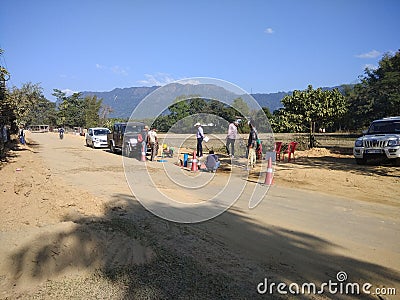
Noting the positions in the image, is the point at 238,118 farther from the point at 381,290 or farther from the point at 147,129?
the point at 381,290

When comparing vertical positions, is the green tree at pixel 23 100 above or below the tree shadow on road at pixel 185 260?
above

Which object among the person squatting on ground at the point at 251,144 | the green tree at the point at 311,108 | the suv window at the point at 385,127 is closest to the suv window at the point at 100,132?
the green tree at the point at 311,108

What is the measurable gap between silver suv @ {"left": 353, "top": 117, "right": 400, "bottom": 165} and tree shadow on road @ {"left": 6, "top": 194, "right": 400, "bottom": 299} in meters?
9.32

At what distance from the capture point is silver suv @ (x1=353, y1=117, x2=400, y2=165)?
1234 cm

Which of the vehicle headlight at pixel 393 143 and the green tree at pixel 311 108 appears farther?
the green tree at pixel 311 108

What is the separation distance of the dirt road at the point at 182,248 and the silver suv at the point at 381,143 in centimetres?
602

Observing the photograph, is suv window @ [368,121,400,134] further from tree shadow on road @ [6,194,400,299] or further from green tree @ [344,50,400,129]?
green tree @ [344,50,400,129]

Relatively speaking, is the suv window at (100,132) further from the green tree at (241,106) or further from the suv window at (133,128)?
the green tree at (241,106)

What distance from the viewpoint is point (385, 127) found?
1399 cm

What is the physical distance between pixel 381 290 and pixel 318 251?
1.07 m

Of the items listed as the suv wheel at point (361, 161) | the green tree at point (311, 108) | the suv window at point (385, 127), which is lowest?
the suv wheel at point (361, 161)

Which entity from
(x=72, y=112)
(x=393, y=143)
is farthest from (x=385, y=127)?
(x=72, y=112)

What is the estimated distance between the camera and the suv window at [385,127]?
1358 cm

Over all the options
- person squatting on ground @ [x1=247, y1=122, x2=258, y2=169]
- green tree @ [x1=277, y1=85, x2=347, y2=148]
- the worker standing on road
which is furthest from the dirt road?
green tree @ [x1=277, y1=85, x2=347, y2=148]
